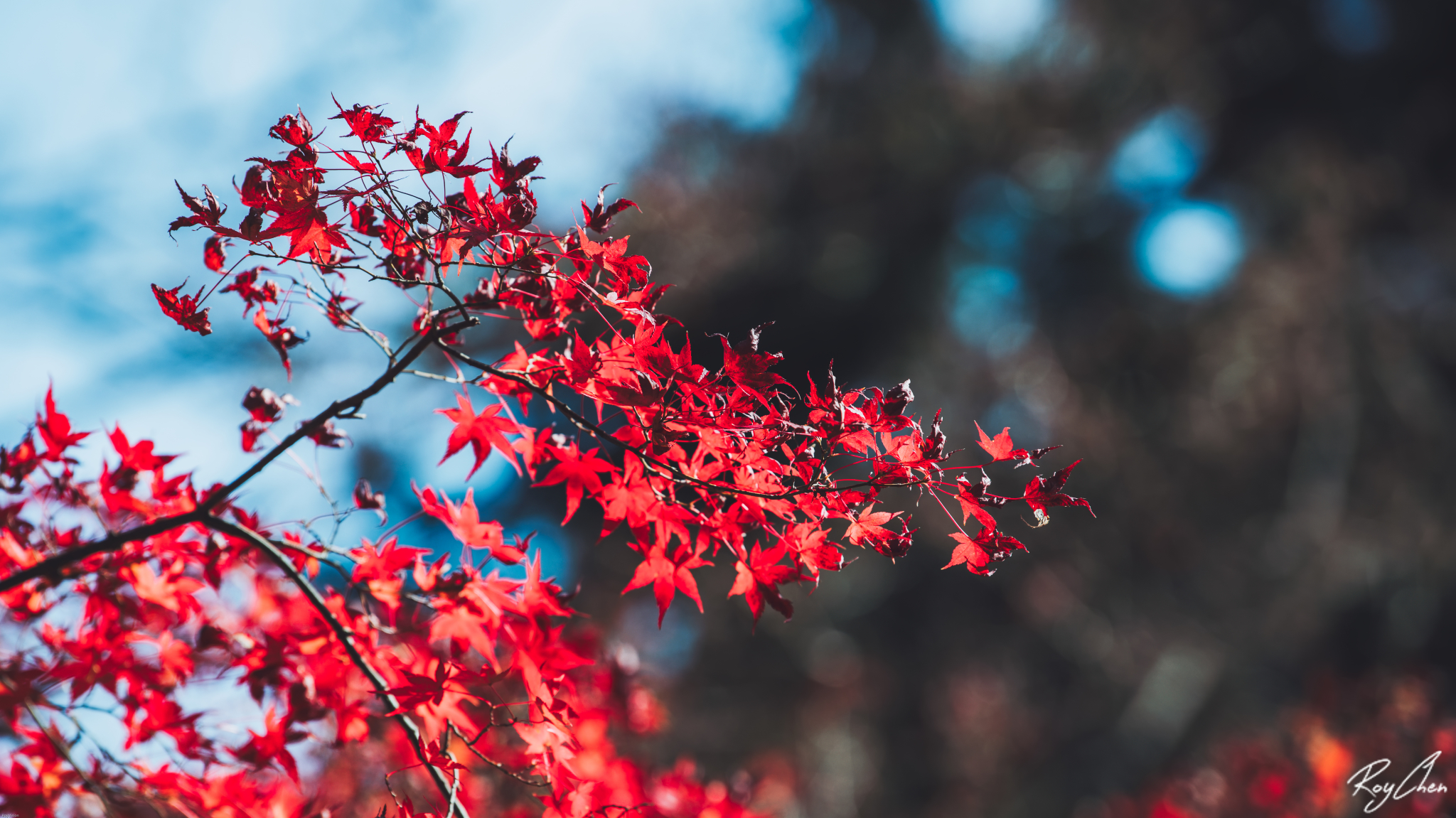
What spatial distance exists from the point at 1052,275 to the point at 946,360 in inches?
65.1

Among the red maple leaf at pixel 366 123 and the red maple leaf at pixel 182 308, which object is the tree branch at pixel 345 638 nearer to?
the red maple leaf at pixel 182 308

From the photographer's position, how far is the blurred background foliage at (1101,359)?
735 centimetres

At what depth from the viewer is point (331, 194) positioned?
1041mm

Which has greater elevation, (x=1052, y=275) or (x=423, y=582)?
(x=1052, y=275)

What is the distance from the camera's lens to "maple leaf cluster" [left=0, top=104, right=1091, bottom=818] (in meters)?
1.06

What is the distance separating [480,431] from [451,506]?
0.21m

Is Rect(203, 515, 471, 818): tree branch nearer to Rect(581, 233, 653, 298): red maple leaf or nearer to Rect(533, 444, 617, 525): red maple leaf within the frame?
Rect(533, 444, 617, 525): red maple leaf

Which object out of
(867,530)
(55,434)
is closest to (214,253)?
(55,434)

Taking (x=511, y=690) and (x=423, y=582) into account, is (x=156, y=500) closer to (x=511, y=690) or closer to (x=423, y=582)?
(x=423, y=582)

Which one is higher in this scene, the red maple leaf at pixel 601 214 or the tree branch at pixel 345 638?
the red maple leaf at pixel 601 214

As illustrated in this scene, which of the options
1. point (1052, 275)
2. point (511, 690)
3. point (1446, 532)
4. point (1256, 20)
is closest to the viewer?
point (511, 690)

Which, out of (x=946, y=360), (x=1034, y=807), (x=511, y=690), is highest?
(x=946, y=360)

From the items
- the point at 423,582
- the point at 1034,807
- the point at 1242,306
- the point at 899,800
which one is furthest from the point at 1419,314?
the point at 423,582

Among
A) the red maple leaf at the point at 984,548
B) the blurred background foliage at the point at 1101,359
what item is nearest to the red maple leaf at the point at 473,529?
the red maple leaf at the point at 984,548
